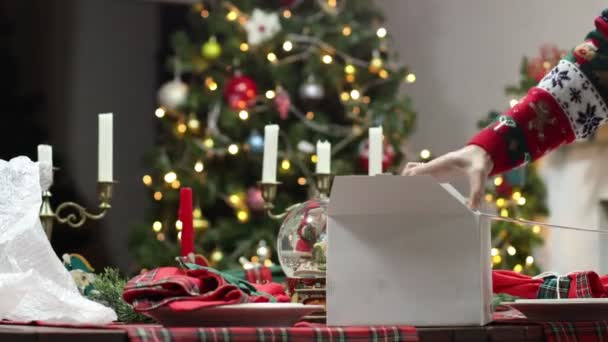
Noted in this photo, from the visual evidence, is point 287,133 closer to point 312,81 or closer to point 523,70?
point 312,81

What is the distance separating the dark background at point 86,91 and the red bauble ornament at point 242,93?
56 cm

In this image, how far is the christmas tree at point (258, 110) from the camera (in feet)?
14.8

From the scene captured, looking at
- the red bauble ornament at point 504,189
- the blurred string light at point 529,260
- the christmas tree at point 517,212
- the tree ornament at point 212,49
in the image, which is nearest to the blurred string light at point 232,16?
the tree ornament at point 212,49

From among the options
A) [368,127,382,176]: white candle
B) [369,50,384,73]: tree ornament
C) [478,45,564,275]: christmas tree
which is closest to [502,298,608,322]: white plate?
[368,127,382,176]: white candle

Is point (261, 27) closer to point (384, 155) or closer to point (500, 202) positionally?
point (384, 155)

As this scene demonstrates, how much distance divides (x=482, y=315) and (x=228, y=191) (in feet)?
11.3

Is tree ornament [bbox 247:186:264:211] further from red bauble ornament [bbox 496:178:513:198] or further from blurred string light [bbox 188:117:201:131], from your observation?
red bauble ornament [bbox 496:178:513:198]

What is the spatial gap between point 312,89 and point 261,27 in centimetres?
33

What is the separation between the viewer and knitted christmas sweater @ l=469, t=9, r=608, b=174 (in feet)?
4.33

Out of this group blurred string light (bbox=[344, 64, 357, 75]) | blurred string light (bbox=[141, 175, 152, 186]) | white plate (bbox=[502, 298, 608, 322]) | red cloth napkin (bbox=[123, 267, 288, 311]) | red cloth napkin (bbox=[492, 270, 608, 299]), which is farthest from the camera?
blurred string light (bbox=[141, 175, 152, 186])

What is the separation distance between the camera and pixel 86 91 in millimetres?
4797

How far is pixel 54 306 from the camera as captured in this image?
1143 mm

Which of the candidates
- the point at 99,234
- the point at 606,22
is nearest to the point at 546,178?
the point at 99,234

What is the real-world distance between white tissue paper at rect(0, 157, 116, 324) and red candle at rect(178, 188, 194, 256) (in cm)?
25
